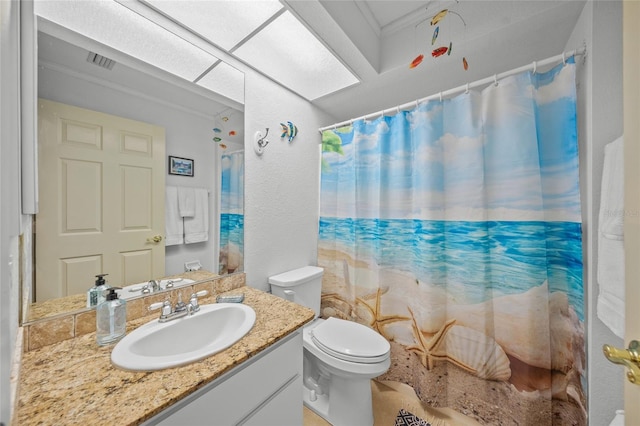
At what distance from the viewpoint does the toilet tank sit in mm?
1486

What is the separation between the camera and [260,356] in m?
0.80

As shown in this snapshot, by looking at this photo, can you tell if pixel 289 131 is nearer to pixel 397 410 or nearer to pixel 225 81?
pixel 225 81

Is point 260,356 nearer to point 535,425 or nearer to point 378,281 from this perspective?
point 378,281

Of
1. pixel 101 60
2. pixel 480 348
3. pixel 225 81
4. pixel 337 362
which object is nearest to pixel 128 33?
pixel 101 60

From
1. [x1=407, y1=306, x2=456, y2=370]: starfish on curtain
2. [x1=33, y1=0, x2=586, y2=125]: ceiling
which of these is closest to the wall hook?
[x1=33, y1=0, x2=586, y2=125]: ceiling

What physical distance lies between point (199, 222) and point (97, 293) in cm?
47

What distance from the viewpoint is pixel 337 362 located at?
3.97 feet

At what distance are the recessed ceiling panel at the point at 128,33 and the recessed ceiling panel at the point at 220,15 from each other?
85mm

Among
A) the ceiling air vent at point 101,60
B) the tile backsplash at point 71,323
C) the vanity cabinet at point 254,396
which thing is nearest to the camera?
the vanity cabinet at point 254,396

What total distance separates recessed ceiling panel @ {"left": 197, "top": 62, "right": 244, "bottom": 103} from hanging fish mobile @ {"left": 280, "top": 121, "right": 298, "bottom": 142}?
1.09ft

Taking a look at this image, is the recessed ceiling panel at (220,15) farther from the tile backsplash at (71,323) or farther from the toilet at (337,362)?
the toilet at (337,362)

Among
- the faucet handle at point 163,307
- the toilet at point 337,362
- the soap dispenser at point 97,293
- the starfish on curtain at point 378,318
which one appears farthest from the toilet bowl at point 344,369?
the soap dispenser at point 97,293

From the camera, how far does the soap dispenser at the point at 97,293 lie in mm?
849

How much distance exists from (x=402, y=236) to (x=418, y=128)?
71 centimetres
